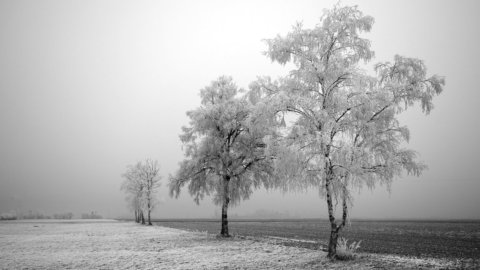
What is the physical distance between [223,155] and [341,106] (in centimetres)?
1553

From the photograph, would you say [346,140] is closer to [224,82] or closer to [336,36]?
[336,36]

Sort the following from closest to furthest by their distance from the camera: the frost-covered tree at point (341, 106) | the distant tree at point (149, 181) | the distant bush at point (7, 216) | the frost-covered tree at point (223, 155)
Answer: the frost-covered tree at point (341, 106) → the frost-covered tree at point (223, 155) → the distant tree at point (149, 181) → the distant bush at point (7, 216)

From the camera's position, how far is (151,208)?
6316cm

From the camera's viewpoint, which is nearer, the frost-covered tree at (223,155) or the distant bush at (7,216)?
the frost-covered tree at (223,155)

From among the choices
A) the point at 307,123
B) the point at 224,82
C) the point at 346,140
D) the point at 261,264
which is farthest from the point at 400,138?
the point at 224,82

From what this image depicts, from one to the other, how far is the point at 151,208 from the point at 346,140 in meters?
54.9

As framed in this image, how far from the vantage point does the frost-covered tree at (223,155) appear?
95.5ft

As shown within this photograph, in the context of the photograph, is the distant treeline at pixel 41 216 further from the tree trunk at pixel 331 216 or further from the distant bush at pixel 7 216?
the tree trunk at pixel 331 216

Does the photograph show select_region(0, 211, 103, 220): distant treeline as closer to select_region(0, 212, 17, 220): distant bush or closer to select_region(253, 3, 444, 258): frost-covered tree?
select_region(0, 212, 17, 220): distant bush

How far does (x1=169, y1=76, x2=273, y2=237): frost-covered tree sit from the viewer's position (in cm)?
2911

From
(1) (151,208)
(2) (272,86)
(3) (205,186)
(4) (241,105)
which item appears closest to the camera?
(2) (272,86)

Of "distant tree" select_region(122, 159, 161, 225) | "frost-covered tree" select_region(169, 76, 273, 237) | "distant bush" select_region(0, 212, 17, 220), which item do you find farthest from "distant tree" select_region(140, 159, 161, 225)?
"distant bush" select_region(0, 212, 17, 220)

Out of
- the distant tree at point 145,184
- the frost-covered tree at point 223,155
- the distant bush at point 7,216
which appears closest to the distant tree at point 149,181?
the distant tree at point 145,184

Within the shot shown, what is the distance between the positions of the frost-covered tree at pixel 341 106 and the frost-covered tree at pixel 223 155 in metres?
11.0
